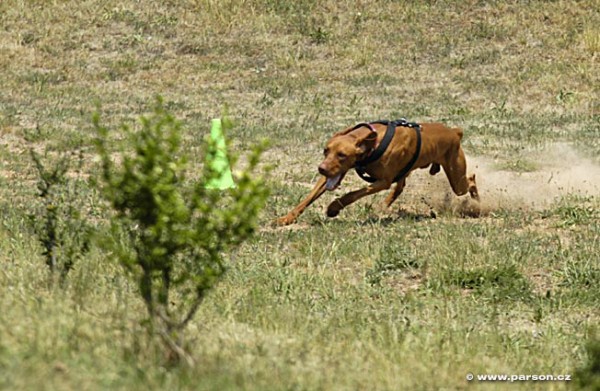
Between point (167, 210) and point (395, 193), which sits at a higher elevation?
point (167, 210)

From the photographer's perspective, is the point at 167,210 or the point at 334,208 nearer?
the point at 167,210

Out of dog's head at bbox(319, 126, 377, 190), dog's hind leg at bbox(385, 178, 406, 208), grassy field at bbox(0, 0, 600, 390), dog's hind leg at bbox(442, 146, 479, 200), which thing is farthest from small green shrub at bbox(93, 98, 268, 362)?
dog's hind leg at bbox(442, 146, 479, 200)

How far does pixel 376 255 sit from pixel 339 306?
1478 millimetres

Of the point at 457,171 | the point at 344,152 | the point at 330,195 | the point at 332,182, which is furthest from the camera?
the point at 330,195

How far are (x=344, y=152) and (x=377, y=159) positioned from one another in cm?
43

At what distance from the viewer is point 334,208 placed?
10148mm

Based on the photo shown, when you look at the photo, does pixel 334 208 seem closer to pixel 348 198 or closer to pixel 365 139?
pixel 348 198

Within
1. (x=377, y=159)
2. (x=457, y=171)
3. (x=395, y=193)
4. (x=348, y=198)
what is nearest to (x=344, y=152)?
(x=377, y=159)

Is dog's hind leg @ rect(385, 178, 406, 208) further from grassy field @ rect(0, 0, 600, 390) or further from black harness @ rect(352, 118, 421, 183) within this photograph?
black harness @ rect(352, 118, 421, 183)

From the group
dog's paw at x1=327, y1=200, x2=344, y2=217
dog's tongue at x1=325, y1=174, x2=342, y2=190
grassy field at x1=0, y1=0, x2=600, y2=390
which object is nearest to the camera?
grassy field at x1=0, y1=0, x2=600, y2=390

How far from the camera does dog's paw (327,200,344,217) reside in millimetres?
10133

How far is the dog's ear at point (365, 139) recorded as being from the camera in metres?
9.88

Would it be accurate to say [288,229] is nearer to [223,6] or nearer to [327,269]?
[327,269]

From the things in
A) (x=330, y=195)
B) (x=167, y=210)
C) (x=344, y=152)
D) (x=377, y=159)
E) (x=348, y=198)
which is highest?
(x=167, y=210)
